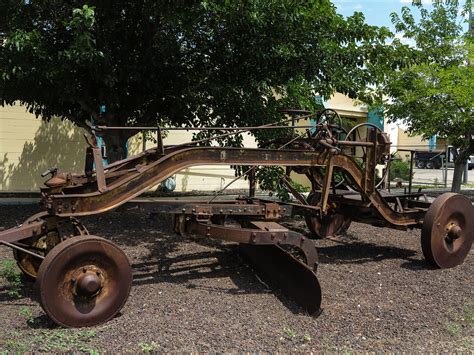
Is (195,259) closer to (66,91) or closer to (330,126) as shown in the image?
(330,126)

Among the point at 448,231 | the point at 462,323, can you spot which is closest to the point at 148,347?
the point at 462,323

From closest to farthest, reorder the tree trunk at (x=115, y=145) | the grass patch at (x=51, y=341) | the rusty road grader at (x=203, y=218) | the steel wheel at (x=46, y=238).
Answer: the grass patch at (x=51, y=341) → the rusty road grader at (x=203, y=218) → the steel wheel at (x=46, y=238) → the tree trunk at (x=115, y=145)

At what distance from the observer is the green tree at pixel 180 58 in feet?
22.2

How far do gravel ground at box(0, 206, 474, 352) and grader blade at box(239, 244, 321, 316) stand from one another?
4.1 inches

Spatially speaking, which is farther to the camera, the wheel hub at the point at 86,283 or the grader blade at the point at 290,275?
the grader blade at the point at 290,275

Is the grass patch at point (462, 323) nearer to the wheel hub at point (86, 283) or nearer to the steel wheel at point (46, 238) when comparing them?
the wheel hub at point (86, 283)

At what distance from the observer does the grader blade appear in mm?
4973

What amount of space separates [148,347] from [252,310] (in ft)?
4.22

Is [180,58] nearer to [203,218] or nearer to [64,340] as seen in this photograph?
[203,218]

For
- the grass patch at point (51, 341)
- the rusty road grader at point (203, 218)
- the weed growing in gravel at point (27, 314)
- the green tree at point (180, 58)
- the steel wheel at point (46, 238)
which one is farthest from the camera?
the green tree at point (180, 58)

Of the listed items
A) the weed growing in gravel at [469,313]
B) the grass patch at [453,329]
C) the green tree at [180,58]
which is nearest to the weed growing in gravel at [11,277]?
the green tree at [180,58]

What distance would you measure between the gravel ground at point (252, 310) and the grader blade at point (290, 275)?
104 millimetres

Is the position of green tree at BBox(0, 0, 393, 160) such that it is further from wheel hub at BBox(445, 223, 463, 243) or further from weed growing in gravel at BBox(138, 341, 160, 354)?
weed growing in gravel at BBox(138, 341, 160, 354)

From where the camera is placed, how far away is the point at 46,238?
4977 millimetres
